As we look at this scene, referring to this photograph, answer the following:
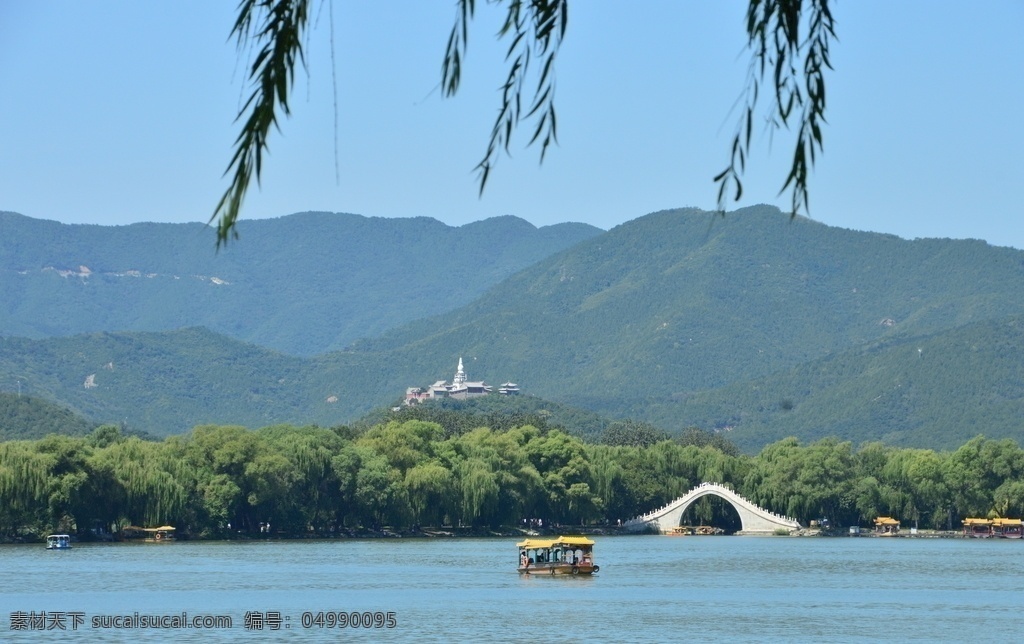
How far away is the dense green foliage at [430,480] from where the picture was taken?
264 feet

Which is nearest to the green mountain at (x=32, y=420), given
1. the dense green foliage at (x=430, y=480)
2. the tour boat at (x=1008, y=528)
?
the dense green foliage at (x=430, y=480)

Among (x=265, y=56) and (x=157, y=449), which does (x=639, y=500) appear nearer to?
(x=157, y=449)

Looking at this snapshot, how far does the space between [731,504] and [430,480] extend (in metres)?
27.3

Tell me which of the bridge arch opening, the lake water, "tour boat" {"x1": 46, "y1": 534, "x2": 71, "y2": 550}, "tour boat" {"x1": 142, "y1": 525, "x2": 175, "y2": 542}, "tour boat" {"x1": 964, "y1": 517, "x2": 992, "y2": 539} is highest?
the bridge arch opening

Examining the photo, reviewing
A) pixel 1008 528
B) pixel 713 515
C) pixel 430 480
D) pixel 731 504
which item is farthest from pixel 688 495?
pixel 430 480

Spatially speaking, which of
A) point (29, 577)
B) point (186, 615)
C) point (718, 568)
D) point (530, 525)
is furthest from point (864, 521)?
point (186, 615)

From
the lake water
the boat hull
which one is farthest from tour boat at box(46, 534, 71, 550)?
the boat hull

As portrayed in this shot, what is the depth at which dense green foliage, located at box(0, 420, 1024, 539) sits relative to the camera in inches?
3167

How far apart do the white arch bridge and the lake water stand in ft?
85.8

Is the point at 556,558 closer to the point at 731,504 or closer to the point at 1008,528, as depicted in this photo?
the point at 731,504

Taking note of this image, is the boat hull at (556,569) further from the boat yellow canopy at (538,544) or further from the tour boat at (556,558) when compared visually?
the boat yellow canopy at (538,544)

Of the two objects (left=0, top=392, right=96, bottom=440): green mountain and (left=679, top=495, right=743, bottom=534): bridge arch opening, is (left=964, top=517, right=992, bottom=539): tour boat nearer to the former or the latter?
(left=679, top=495, right=743, bottom=534): bridge arch opening

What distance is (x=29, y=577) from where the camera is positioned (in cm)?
5728

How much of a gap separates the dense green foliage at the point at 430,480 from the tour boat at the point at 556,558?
67.3ft
